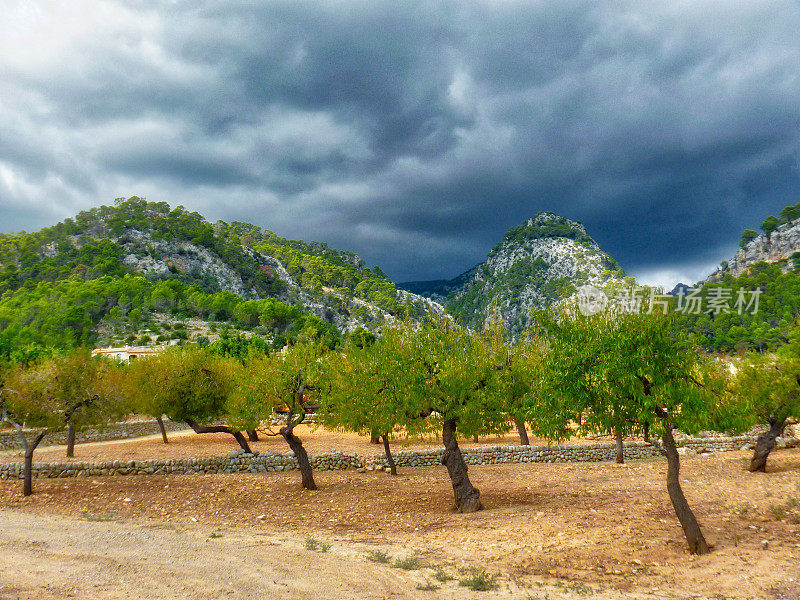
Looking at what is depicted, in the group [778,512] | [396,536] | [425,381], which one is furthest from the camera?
[425,381]

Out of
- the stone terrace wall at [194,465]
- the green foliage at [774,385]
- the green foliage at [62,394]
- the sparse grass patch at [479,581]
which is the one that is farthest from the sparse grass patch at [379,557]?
the green foliage at [774,385]

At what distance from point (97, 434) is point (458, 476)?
4133 cm

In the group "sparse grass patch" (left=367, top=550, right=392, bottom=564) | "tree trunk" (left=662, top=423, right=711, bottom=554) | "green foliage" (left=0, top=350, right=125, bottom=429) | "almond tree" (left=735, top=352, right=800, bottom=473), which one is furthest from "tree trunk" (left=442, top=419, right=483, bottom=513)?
"green foliage" (left=0, top=350, right=125, bottom=429)

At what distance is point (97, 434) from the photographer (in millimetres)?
43781

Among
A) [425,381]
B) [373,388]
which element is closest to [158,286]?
[373,388]

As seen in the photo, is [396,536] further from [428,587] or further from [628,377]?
[628,377]

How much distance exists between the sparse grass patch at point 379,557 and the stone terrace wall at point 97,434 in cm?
3034

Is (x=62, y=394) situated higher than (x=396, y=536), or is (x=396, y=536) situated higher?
(x=62, y=394)

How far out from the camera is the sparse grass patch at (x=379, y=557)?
11.2m

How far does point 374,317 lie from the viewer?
148m

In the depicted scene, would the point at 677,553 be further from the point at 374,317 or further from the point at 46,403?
the point at 374,317

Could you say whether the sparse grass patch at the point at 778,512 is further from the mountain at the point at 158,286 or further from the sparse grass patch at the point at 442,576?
the mountain at the point at 158,286

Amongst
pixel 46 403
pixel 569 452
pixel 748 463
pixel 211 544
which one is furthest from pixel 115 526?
pixel 748 463

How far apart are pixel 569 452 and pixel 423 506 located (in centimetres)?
1356
